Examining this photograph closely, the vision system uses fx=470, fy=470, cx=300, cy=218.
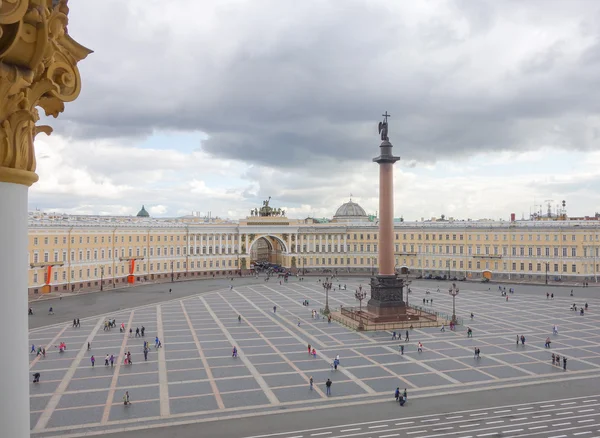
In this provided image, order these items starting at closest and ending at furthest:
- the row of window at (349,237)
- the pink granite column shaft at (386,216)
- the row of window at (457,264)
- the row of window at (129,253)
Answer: the pink granite column shaft at (386,216) < the row of window at (129,253) < the row of window at (349,237) < the row of window at (457,264)

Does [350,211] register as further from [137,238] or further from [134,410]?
[134,410]

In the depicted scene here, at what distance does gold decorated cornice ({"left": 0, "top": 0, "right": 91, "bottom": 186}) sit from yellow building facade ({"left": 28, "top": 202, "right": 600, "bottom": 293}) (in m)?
67.5

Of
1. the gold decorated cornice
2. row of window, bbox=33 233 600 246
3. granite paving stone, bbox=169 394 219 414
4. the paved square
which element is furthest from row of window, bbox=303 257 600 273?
the gold decorated cornice

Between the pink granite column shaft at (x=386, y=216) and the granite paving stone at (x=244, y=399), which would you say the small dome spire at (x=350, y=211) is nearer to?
the pink granite column shaft at (x=386, y=216)

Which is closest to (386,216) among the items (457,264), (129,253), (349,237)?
(457,264)

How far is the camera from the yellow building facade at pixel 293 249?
7075 cm

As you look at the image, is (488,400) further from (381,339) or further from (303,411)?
(381,339)

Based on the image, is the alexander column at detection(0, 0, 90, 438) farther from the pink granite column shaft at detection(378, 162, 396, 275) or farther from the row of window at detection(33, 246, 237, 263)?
the row of window at detection(33, 246, 237, 263)

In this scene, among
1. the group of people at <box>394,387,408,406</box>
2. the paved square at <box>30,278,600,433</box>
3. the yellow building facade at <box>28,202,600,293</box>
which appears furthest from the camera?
the yellow building facade at <box>28,202,600,293</box>

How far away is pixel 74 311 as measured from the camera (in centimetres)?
5303

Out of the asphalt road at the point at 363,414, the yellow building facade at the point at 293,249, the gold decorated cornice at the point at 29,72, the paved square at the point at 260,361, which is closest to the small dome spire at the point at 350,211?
the yellow building facade at the point at 293,249

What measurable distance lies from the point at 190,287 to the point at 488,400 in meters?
58.3

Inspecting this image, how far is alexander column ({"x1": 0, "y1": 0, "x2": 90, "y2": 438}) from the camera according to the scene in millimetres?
4301

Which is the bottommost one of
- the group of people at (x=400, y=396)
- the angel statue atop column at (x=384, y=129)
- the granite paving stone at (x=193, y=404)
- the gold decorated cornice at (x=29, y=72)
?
the granite paving stone at (x=193, y=404)
